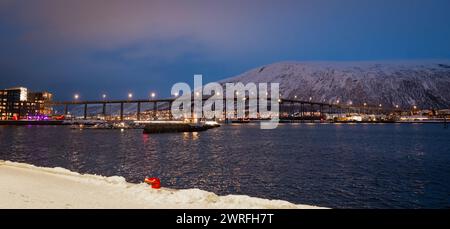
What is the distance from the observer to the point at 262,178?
24.1m

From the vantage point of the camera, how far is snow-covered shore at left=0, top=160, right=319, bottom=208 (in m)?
11.4

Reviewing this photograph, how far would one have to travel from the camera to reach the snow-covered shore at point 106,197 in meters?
11.4

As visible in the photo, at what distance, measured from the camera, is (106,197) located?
493 inches
